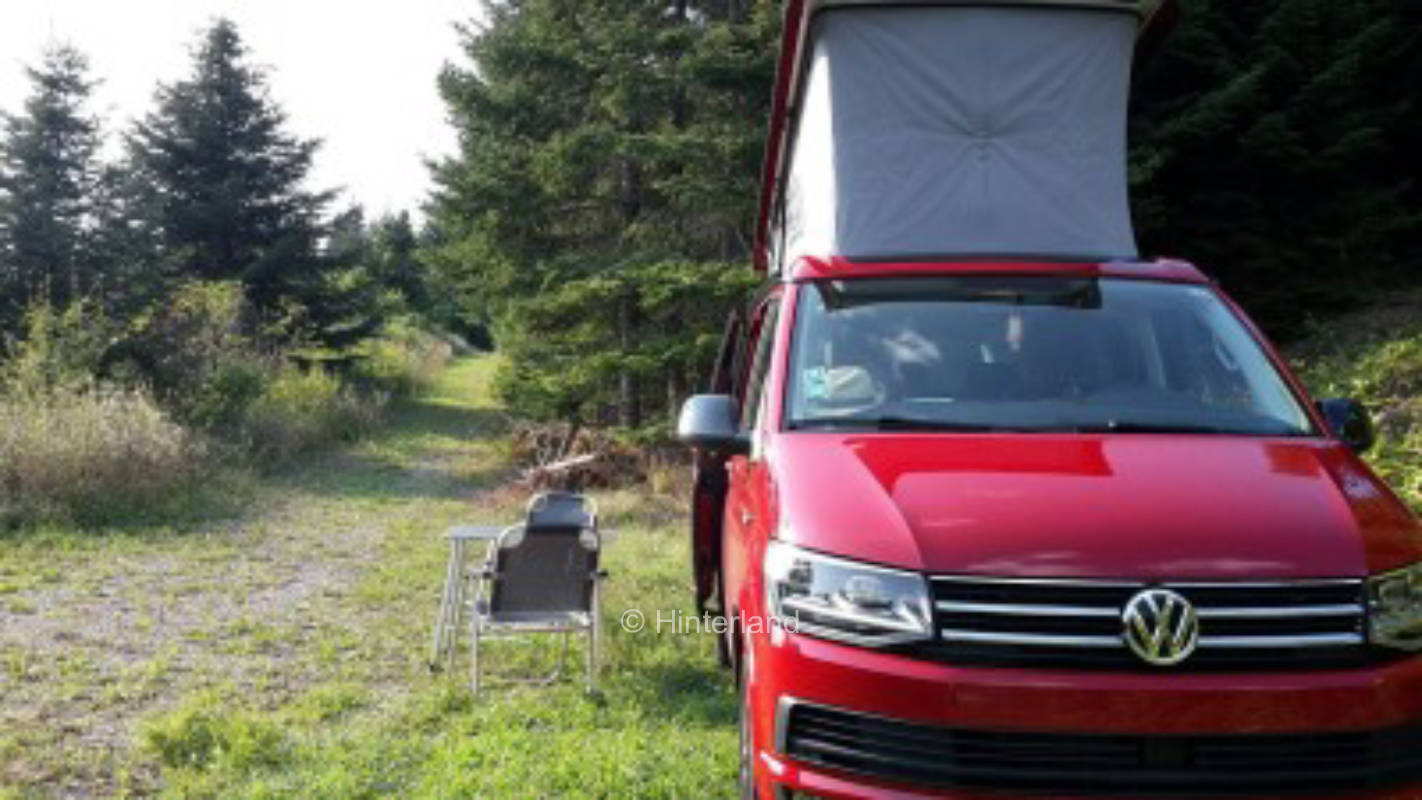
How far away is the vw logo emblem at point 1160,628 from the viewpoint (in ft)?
8.09

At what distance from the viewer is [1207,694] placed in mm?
2439

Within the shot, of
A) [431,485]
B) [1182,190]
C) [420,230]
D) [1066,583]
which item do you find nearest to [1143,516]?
[1066,583]

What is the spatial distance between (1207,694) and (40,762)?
180 inches

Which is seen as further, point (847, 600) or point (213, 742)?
point (213, 742)

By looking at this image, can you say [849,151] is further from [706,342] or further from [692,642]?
[706,342]

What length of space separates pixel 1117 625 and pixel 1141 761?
12.1 inches

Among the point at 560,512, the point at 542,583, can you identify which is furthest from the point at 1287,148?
the point at 542,583

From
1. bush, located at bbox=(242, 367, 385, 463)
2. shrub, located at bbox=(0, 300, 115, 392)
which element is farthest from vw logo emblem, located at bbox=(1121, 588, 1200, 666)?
bush, located at bbox=(242, 367, 385, 463)

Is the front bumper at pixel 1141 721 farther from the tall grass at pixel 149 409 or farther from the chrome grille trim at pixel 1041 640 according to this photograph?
the tall grass at pixel 149 409

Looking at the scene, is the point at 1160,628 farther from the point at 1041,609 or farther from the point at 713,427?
the point at 713,427

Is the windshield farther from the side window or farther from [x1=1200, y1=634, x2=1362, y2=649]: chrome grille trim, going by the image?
[x1=1200, y1=634, x2=1362, y2=649]: chrome grille trim

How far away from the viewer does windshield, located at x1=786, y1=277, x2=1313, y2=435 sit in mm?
3385

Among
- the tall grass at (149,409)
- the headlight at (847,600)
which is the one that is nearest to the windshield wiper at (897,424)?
the headlight at (847,600)

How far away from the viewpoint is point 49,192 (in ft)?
51.3
